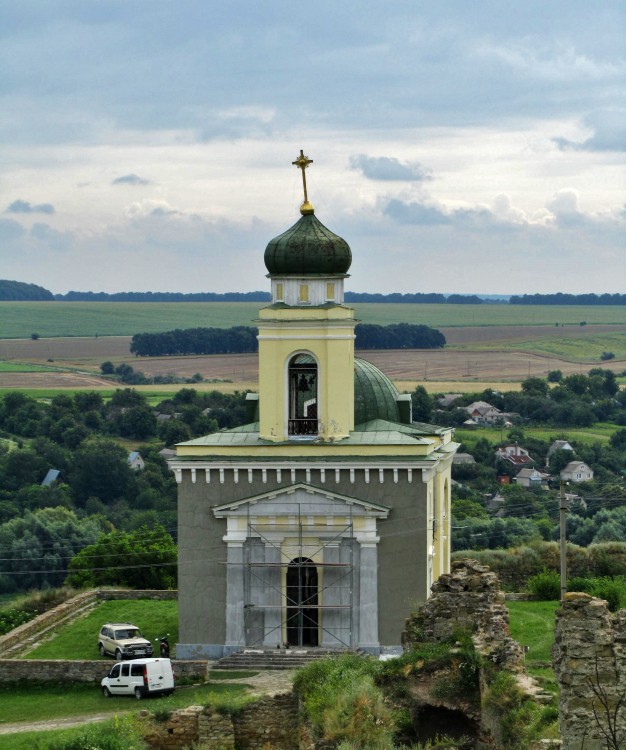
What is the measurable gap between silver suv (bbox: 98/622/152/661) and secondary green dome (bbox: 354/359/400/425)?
23.9 feet

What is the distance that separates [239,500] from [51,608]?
329 inches

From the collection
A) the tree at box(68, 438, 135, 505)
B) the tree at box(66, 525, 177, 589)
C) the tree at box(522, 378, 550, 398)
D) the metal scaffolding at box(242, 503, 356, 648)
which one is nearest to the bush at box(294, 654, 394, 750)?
the metal scaffolding at box(242, 503, 356, 648)

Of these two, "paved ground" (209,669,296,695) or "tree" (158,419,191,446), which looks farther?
"tree" (158,419,191,446)

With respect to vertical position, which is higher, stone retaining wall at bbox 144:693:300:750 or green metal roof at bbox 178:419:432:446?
green metal roof at bbox 178:419:432:446

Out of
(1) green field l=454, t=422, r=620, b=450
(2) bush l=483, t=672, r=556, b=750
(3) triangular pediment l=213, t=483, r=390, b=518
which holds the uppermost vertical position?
(1) green field l=454, t=422, r=620, b=450

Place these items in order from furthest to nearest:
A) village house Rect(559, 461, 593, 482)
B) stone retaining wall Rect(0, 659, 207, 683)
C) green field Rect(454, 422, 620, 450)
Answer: green field Rect(454, 422, 620, 450) → village house Rect(559, 461, 593, 482) → stone retaining wall Rect(0, 659, 207, 683)

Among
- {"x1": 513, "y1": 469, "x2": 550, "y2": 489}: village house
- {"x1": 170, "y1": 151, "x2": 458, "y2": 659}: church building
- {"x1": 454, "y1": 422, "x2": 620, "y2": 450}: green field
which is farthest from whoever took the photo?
{"x1": 454, "y1": 422, "x2": 620, "y2": 450}: green field

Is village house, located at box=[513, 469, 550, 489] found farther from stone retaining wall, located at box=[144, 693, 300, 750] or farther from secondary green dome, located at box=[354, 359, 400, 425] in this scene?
stone retaining wall, located at box=[144, 693, 300, 750]

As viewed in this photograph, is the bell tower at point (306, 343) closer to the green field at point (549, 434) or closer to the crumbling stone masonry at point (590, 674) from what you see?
the crumbling stone masonry at point (590, 674)

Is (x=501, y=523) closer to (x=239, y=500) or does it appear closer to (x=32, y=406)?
(x=239, y=500)

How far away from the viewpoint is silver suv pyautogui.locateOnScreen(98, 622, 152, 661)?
39.6 metres

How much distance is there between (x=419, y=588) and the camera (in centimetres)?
4131

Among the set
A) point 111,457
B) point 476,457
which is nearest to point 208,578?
point 111,457

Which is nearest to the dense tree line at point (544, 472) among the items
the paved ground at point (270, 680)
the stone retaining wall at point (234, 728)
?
the paved ground at point (270, 680)
